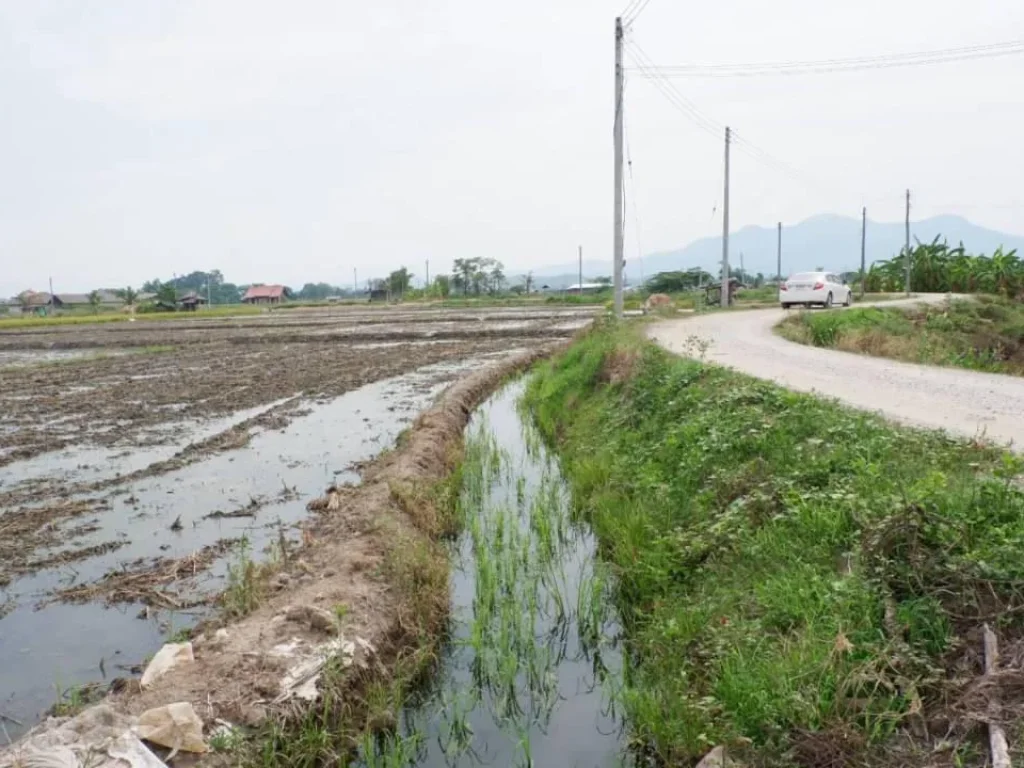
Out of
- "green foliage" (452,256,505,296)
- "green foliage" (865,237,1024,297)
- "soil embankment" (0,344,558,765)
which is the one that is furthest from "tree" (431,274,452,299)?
"soil embankment" (0,344,558,765)

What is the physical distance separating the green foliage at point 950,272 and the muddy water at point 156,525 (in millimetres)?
29670

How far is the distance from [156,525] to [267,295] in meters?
81.5

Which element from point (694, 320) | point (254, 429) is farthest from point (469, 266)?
point (254, 429)

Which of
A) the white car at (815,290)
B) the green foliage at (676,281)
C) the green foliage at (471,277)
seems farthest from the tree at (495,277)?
the white car at (815,290)

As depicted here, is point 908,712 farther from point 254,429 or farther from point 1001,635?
point 254,429

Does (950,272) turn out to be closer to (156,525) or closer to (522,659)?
(522,659)

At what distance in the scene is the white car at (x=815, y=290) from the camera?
25125 mm

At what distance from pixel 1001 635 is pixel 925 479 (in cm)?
161

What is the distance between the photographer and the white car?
25125mm

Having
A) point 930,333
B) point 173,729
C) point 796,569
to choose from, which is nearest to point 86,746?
point 173,729

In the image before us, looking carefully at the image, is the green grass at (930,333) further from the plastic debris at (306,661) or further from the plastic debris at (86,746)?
the plastic debris at (86,746)

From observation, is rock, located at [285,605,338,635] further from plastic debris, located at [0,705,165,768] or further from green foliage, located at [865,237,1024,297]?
green foliage, located at [865,237,1024,297]

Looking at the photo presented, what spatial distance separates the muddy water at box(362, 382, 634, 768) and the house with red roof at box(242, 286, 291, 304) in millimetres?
81802

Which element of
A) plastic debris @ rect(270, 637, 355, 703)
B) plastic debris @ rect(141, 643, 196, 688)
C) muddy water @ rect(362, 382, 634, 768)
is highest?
plastic debris @ rect(141, 643, 196, 688)
